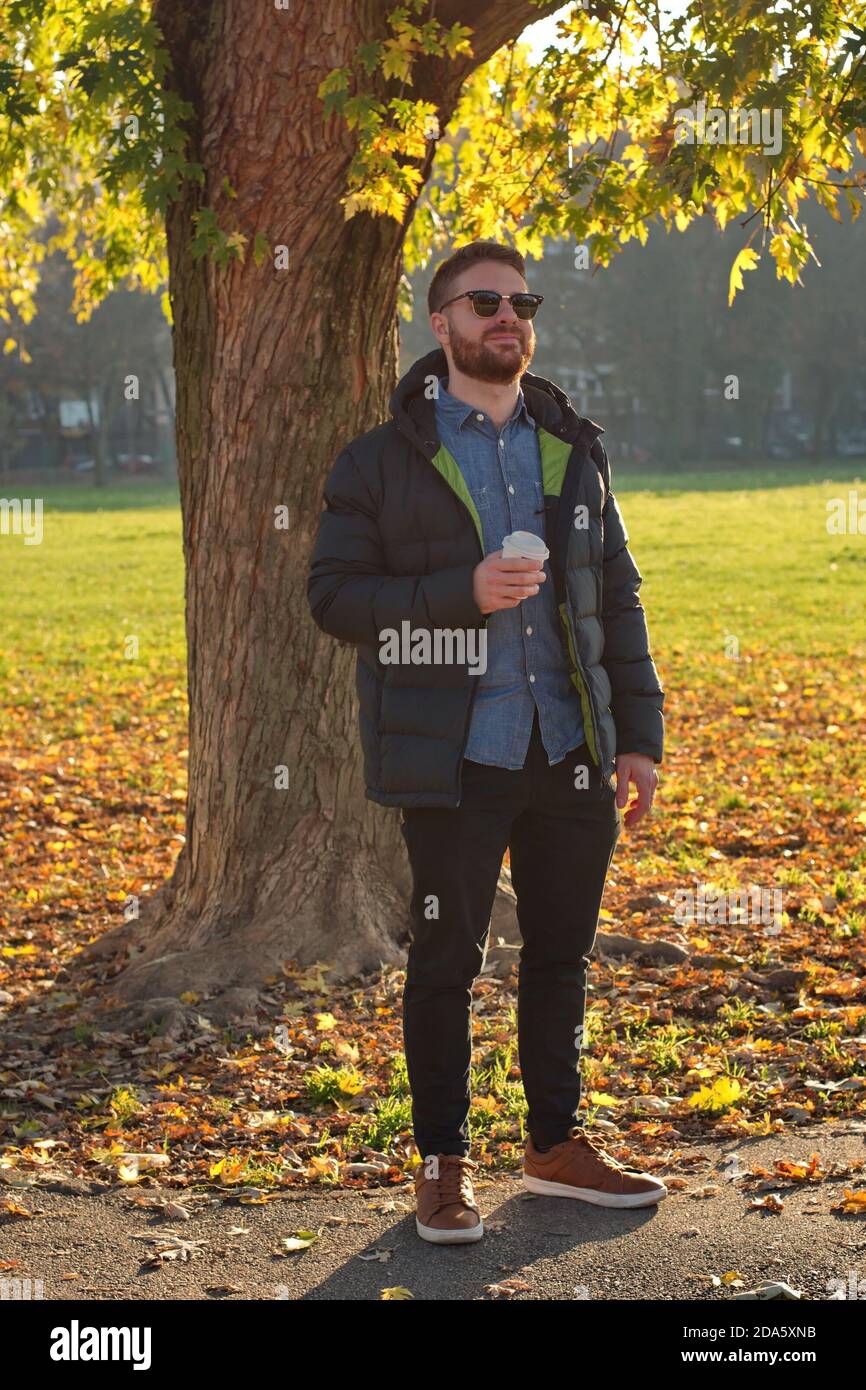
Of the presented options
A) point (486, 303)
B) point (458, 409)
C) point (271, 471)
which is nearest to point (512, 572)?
point (458, 409)

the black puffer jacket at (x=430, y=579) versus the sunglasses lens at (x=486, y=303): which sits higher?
the sunglasses lens at (x=486, y=303)

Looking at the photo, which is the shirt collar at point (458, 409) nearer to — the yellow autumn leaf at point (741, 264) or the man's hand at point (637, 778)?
the man's hand at point (637, 778)

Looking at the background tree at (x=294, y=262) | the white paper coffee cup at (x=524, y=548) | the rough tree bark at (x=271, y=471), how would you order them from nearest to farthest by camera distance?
1. the white paper coffee cup at (x=524, y=548)
2. the background tree at (x=294, y=262)
3. the rough tree bark at (x=271, y=471)

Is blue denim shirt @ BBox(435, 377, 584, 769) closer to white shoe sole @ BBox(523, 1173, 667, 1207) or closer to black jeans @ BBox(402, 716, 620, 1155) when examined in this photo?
→ black jeans @ BBox(402, 716, 620, 1155)

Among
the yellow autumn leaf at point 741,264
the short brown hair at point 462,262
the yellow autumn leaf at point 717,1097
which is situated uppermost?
the yellow autumn leaf at point 741,264

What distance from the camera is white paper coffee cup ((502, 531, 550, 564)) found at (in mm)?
3891

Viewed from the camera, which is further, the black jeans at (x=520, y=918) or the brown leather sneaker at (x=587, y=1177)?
the brown leather sneaker at (x=587, y=1177)

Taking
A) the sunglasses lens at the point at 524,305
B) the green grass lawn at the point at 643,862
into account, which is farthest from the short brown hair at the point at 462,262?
the green grass lawn at the point at 643,862

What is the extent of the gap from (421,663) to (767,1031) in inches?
104

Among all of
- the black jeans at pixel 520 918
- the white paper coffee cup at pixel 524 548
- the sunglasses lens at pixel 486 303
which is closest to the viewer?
the white paper coffee cup at pixel 524 548

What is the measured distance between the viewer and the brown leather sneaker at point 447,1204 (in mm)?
4211

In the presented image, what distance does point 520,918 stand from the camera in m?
4.49

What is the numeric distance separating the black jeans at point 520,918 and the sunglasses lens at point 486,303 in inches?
41.6

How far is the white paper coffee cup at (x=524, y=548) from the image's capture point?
389 cm
